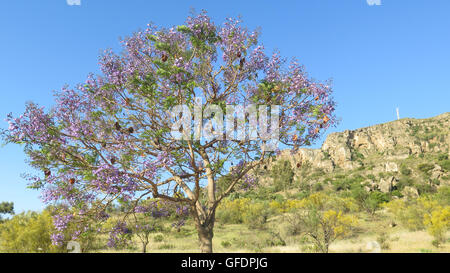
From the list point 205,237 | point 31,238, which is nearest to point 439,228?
point 205,237

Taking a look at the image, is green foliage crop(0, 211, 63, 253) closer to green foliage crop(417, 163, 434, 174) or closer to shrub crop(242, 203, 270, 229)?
→ shrub crop(242, 203, 270, 229)

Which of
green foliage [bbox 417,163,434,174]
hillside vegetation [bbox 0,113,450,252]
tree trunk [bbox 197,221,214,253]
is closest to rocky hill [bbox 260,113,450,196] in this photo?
green foliage [bbox 417,163,434,174]

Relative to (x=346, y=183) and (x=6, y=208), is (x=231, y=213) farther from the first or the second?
(x=6, y=208)

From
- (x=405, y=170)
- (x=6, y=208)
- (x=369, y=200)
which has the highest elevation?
(x=405, y=170)

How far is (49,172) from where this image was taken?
8383 mm

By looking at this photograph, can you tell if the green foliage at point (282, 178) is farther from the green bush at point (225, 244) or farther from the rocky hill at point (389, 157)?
the green bush at point (225, 244)

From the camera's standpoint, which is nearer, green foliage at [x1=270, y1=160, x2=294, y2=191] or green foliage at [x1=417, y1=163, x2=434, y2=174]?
green foliage at [x1=417, y1=163, x2=434, y2=174]

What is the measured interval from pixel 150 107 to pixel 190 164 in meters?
2.11

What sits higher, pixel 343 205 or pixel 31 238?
pixel 343 205

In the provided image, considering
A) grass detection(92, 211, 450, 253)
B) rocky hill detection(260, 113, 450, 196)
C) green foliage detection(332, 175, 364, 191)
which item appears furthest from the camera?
green foliage detection(332, 175, 364, 191)

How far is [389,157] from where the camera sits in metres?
74.8

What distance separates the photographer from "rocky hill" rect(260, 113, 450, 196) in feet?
179
